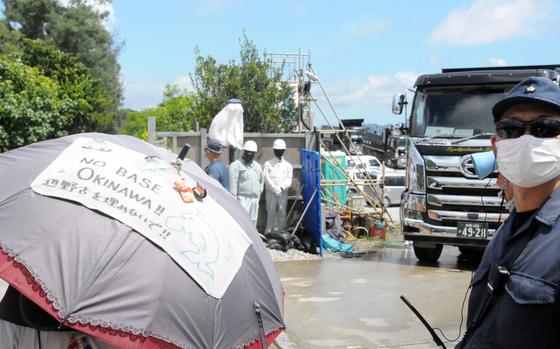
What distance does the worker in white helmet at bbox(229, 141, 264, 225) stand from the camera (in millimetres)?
11328

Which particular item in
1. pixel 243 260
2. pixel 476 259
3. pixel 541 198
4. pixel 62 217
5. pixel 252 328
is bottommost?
pixel 476 259

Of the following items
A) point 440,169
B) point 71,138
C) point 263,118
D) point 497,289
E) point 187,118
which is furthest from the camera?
point 187,118

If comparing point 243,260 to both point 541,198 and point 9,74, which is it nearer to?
point 541,198

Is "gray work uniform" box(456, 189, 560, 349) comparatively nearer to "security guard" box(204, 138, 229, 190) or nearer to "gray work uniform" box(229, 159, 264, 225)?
"security guard" box(204, 138, 229, 190)

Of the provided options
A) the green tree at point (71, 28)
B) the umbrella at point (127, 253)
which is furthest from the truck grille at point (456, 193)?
the green tree at point (71, 28)

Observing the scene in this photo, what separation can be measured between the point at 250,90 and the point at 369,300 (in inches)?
713

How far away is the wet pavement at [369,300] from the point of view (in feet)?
21.5

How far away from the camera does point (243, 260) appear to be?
10.2 ft

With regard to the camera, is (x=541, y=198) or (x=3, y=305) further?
(x=3, y=305)

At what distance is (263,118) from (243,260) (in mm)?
22573

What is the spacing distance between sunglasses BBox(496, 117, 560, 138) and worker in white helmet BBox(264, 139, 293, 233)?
941 cm

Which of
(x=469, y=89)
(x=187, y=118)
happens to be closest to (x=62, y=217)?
(x=469, y=89)

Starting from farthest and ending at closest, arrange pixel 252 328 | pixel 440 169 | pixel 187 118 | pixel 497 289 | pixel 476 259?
1. pixel 187 118
2. pixel 476 259
3. pixel 440 169
4. pixel 252 328
5. pixel 497 289

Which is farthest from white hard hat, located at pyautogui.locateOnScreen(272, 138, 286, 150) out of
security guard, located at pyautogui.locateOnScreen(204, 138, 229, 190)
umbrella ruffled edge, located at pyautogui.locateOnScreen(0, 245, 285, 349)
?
umbrella ruffled edge, located at pyautogui.locateOnScreen(0, 245, 285, 349)
